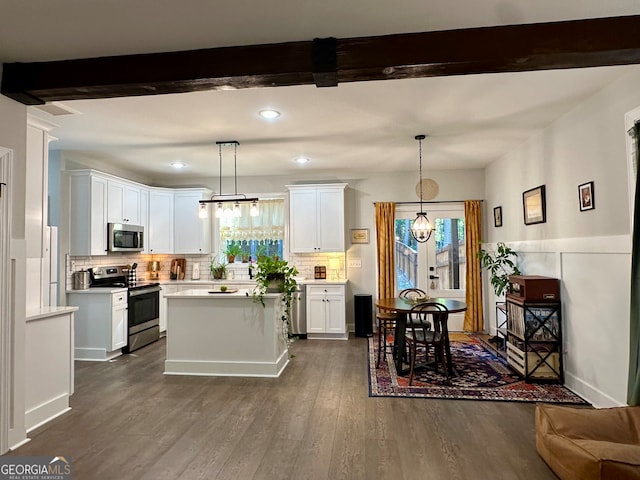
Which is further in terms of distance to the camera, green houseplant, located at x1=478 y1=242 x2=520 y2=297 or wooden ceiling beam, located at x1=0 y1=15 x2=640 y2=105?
green houseplant, located at x1=478 y1=242 x2=520 y2=297

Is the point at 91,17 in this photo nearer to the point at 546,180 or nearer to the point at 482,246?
the point at 546,180

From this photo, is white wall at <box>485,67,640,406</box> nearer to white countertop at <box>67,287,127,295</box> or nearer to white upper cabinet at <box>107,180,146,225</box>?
white countertop at <box>67,287,127,295</box>

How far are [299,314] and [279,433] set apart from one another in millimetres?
3221

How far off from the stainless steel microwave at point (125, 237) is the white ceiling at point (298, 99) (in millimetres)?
956

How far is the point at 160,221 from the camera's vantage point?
639cm

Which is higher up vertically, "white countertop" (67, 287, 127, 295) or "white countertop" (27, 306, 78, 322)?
"white countertop" (67, 287, 127, 295)

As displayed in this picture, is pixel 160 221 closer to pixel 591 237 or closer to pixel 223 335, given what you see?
pixel 223 335

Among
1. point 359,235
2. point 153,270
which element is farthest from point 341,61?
point 153,270

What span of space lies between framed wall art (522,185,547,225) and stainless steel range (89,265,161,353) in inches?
204

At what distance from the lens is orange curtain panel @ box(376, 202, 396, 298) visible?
631 cm

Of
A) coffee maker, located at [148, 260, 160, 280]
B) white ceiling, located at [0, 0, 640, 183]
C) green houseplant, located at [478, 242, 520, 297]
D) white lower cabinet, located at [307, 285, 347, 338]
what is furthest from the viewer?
coffee maker, located at [148, 260, 160, 280]

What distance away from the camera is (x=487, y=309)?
20.2 feet

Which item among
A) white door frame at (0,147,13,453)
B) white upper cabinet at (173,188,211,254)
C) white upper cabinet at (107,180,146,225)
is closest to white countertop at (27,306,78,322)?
white door frame at (0,147,13,453)

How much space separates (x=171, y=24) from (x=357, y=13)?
106 cm
